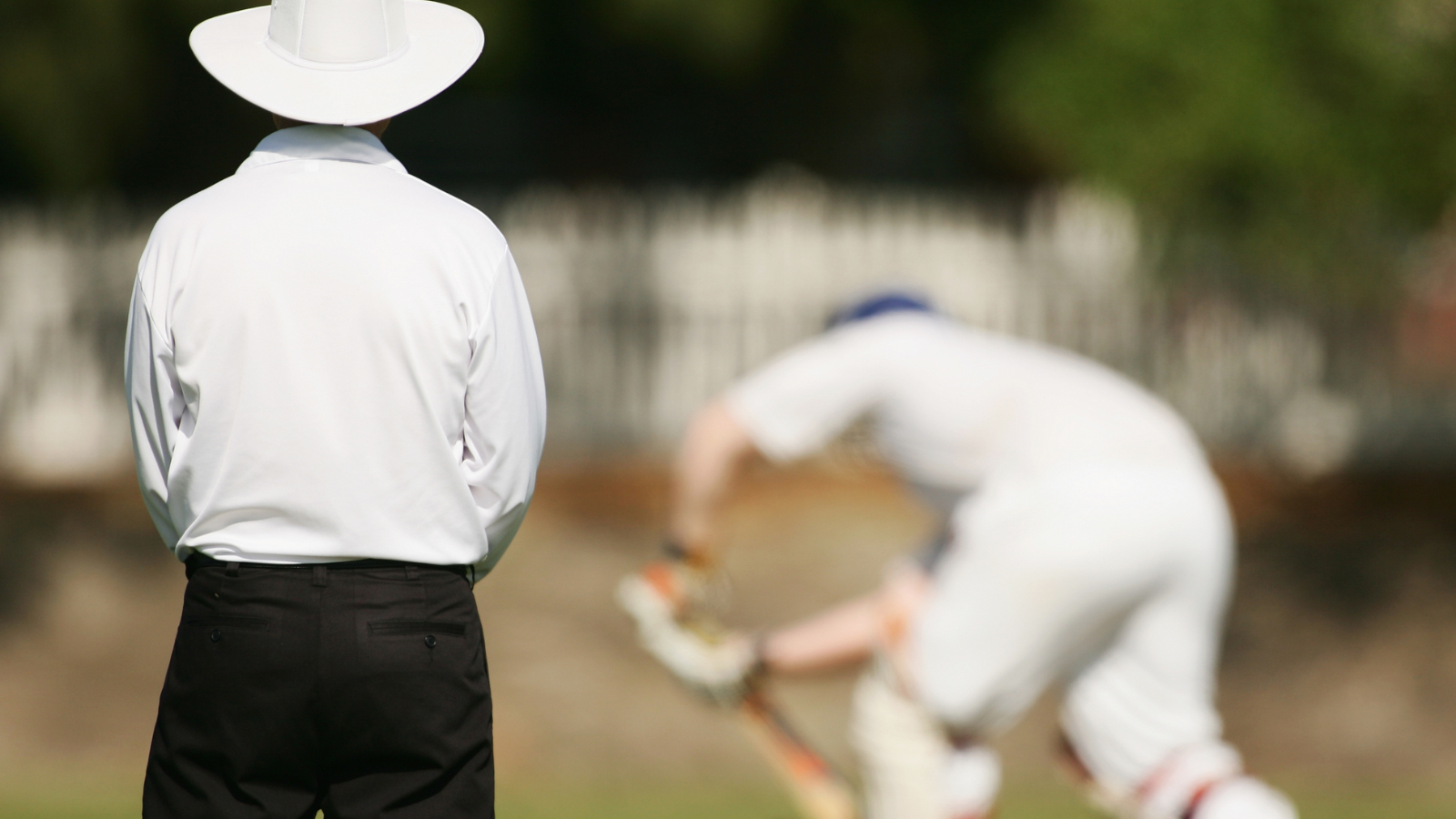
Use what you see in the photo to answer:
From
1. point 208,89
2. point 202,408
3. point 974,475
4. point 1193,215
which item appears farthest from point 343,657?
point 208,89

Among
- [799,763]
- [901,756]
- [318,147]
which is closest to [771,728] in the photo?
[799,763]

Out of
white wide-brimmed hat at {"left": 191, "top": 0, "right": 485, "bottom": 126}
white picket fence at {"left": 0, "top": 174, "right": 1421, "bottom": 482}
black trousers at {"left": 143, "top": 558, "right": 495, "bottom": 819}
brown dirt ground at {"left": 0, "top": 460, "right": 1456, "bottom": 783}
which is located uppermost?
white wide-brimmed hat at {"left": 191, "top": 0, "right": 485, "bottom": 126}

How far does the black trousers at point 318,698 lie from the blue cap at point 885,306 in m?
1.84

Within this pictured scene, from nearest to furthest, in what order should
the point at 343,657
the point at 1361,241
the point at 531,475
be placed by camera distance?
1. the point at 343,657
2. the point at 531,475
3. the point at 1361,241

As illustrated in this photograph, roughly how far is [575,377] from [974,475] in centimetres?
526

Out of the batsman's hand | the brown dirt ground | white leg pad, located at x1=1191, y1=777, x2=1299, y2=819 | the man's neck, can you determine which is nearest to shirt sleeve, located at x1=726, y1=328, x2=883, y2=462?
the batsman's hand

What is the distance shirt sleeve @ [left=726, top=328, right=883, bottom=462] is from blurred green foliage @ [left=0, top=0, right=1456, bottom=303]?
13.8 ft

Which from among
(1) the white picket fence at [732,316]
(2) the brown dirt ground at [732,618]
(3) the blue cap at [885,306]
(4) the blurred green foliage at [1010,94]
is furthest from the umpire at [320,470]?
(1) the white picket fence at [732,316]

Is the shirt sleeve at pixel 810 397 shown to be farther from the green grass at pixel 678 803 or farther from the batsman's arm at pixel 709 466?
the green grass at pixel 678 803

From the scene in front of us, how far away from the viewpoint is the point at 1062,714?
11.9 ft

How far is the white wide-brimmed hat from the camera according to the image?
7.24 feet

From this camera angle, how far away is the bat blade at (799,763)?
12.5ft

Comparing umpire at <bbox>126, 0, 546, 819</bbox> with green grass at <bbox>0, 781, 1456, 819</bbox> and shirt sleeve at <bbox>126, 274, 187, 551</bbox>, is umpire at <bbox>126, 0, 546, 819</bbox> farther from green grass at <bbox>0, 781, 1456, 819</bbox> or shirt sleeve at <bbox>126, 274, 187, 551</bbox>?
green grass at <bbox>0, 781, 1456, 819</bbox>

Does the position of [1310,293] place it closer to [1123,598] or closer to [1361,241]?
[1361,241]
